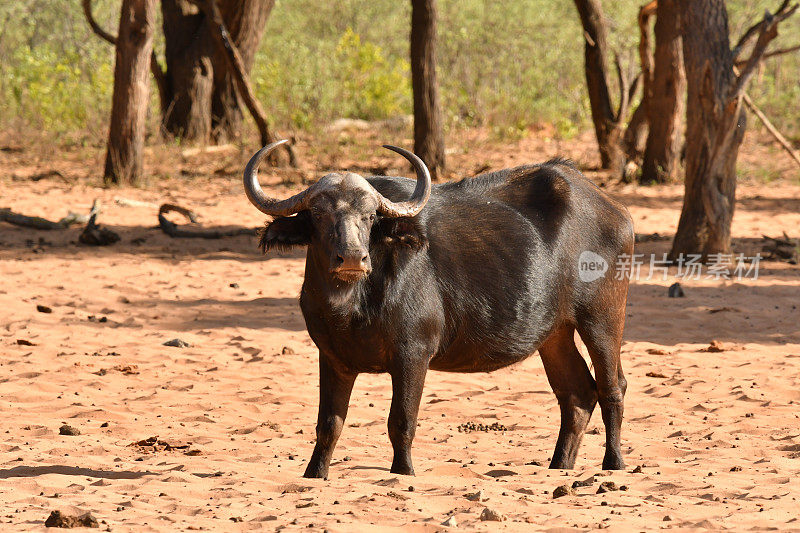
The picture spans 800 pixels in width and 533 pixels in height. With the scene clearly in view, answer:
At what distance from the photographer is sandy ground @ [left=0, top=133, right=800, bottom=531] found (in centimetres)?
461

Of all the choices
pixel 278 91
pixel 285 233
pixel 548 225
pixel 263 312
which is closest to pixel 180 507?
pixel 285 233

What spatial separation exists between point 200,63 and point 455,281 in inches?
589

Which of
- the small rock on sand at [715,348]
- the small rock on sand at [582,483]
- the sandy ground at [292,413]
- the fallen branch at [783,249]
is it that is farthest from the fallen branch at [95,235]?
the small rock on sand at [582,483]

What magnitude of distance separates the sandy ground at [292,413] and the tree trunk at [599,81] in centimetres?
518

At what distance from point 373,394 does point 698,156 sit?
5.76 meters

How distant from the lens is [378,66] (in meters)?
23.8

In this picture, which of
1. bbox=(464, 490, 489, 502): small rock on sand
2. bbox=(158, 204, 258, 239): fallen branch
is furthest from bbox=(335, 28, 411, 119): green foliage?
bbox=(464, 490, 489, 502): small rock on sand

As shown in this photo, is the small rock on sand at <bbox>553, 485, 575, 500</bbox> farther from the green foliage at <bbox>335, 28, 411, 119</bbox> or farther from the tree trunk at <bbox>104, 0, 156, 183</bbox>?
the green foliage at <bbox>335, 28, 411, 119</bbox>

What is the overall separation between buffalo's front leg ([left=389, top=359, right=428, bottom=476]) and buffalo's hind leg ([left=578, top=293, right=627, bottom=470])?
1174 mm

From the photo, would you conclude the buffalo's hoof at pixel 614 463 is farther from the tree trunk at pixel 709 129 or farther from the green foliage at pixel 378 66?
the green foliage at pixel 378 66

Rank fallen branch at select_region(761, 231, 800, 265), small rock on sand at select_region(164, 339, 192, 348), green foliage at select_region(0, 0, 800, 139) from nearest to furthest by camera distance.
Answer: small rock on sand at select_region(164, 339, 192, 348), fallen branch at select_region(761, 231, 800, 265), green foliage at select_region(0, 0, 800, 139)

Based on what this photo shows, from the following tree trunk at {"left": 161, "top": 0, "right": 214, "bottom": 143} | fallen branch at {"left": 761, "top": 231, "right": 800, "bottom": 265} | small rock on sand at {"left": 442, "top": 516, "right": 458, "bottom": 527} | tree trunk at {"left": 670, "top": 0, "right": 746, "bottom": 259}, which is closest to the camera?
small rock on sand at {"left": 442, "top": 516, "right": 458, "bottom": 527}

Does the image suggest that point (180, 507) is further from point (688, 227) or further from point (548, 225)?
point (688, 227)

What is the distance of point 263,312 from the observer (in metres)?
9.95
